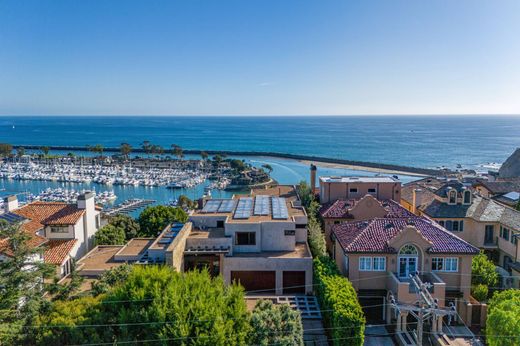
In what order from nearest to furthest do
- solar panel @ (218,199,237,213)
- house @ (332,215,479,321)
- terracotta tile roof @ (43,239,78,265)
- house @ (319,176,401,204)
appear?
house @ (332,215,479,321), terracotta tile roof @ (43,239,78,265), solar panel @ (218,199,237,213), house @ (319,176,401,204)

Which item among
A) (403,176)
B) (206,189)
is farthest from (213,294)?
(403,176)

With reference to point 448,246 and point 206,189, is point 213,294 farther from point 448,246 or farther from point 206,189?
point 206,189

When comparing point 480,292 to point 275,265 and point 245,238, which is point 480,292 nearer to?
point 275,265

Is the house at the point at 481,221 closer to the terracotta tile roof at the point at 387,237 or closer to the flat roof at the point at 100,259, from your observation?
the terracotta tile roof at the point at 387,237

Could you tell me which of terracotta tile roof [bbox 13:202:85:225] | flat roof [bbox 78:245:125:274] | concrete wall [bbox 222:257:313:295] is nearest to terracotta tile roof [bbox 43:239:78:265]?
flat roof [bbox 78:245:125:274]

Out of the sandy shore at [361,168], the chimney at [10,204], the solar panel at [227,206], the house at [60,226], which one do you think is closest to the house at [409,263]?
the solar panel at [227,206]

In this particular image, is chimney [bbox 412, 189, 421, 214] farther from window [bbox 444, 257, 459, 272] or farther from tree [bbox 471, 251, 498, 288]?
window [bbox 444, 257, 459, 272]
